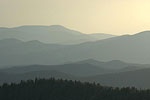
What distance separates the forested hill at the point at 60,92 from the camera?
75562 mm

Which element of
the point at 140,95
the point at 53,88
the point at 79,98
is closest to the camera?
the point at 140,95

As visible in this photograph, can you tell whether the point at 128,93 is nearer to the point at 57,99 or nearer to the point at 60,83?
the point at 57,99

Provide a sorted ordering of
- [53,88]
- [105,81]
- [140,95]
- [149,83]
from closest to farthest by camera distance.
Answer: [140,95], [53,88], [149,83], [105,81]

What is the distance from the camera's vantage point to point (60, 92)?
8350 cm

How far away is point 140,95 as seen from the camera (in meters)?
68.4

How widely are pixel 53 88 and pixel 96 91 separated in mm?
10040

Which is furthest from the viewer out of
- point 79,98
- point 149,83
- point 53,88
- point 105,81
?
point 105,81

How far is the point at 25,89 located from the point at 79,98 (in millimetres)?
14996

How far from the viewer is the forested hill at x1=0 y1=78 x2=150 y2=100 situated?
75.6 metres

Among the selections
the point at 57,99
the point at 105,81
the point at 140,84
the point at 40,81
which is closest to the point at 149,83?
the point at 140,84

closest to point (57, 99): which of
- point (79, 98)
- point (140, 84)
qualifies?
point (79, 98)

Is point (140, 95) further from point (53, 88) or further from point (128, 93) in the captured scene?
point (53, 88)

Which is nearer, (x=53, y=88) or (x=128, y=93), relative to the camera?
(x=128, y=93)

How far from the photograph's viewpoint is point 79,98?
7944 centimetres
